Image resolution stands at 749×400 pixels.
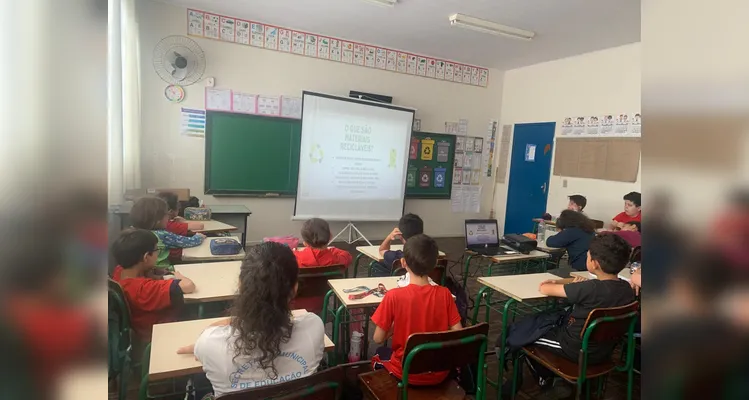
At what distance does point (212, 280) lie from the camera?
212 cm

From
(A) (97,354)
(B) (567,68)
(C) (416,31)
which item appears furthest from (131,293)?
(B) (567,68)

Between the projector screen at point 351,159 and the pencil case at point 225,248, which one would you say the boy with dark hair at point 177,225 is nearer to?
the pencil case at point 225,248

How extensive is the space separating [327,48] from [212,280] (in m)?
4.09

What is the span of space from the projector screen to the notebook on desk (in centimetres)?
223

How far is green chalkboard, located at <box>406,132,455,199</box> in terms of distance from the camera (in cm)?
616

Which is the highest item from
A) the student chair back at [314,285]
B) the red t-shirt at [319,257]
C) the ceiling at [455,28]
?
the ceiling at [455,28]

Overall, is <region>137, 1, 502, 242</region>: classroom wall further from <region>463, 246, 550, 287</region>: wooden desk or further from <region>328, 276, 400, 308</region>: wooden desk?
<region>463, 246, 550, 287</region>: wooden desk

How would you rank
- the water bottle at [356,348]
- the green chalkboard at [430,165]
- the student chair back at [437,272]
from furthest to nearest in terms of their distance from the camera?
the green chalkboard at [430,165]
the student chair back at [437,272]
the water bottle at [356,348]

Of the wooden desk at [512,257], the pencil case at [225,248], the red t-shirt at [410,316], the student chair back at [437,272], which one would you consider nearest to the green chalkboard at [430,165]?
the wooden desk at [512,257]

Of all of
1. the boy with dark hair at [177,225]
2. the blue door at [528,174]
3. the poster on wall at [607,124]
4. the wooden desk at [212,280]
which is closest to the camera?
the wooden desk at [212,280]

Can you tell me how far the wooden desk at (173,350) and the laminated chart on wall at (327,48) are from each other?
4.10 m

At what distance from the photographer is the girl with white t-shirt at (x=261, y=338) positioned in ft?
4.12

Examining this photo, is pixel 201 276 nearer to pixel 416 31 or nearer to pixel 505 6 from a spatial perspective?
pixel 505 6

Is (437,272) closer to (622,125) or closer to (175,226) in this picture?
(175,226)
